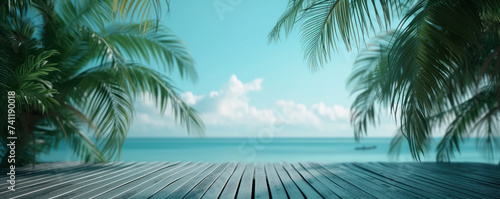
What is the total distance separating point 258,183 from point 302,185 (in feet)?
1.48

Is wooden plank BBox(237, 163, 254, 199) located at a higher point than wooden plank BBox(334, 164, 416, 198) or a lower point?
higher

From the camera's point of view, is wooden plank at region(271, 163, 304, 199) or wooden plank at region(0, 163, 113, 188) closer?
wooden plank at region(271, 163, 304, 199)

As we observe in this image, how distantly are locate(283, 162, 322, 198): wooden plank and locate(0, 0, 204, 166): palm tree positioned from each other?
6.07ft

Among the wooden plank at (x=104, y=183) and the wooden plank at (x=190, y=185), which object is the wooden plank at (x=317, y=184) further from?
the wooden plank at (x=104, y=183)

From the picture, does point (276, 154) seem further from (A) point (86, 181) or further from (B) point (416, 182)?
(A) point (86, 181)

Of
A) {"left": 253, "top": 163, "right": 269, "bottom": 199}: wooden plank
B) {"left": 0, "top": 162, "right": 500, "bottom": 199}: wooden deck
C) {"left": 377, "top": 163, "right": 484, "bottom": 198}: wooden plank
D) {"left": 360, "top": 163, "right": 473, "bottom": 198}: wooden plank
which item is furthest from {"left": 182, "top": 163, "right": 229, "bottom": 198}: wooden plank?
{"left": 377, "top": 163, "right": 484, "bottom": 198}: wooden plank

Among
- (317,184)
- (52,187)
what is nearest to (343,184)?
(317,184)

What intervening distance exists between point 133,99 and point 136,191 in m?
2.28

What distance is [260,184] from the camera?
10.5 feet

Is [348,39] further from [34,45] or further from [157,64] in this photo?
[34,45]

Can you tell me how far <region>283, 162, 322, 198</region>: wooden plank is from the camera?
2717 millimetres

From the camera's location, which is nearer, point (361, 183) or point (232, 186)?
point (232, 186)

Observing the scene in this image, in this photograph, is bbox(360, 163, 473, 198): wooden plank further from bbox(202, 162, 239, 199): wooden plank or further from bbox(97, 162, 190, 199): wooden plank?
bbox(97, 162, 190, 199): wooden plank

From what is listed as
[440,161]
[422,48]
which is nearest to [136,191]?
[422,48]
